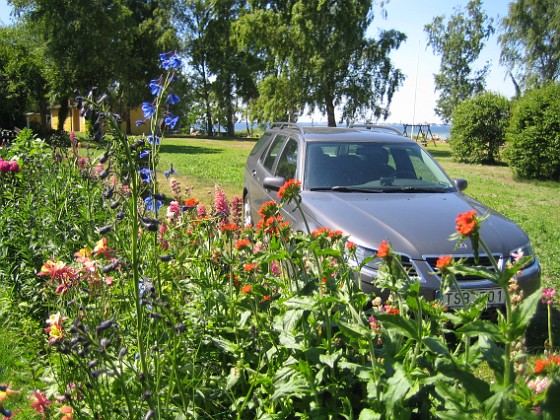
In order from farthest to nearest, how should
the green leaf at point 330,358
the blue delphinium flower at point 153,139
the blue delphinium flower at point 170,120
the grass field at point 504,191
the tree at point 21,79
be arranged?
1. the tree at point 21,79
2. the grass field at point 504,191
3. the blue delphinium flower at point 170,120
4. the blue delphinium flower at point 153,139
5. the green leaf at point 330,358

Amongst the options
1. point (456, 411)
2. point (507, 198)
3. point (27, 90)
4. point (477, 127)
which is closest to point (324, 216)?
point (456, 411)

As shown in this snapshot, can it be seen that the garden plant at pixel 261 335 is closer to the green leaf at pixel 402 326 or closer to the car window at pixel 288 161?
the green leaf at pixel 402 326

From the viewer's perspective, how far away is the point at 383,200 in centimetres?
505

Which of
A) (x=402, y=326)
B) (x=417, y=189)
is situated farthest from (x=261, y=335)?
(x=417, y=189)

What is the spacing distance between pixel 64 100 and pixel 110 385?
32553 mm

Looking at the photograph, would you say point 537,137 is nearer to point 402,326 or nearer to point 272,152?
point 272,152

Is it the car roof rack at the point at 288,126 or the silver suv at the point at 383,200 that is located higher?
the car roof rack at the point at 288,126

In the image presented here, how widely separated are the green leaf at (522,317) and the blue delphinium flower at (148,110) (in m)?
1.48

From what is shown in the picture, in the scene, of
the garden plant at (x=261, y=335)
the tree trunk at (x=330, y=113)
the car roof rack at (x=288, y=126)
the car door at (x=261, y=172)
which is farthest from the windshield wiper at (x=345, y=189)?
the tree trunk at (x=330, y=113)

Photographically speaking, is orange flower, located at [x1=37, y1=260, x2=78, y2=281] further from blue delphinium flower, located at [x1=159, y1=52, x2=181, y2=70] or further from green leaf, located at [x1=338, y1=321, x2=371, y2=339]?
green leaf, located at [x1=338, y1=321, x2=371, y2=339]

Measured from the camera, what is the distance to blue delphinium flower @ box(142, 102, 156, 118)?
7.13 feet

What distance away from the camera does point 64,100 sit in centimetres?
3188

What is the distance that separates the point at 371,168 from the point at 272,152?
169 centimetres

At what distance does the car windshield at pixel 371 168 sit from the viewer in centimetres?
546
